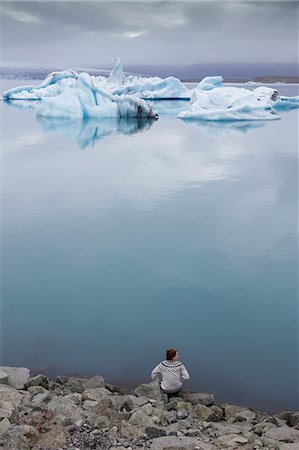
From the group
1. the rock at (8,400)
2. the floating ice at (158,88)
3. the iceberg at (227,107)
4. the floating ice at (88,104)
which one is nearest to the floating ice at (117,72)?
the floating ice at (158,88)

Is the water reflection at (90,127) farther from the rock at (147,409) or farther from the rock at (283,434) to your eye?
the rock at (283,434)

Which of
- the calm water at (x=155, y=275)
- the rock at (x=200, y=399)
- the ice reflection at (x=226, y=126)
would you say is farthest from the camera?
the ice reflection at (x=226, y=126)

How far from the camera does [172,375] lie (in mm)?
3732

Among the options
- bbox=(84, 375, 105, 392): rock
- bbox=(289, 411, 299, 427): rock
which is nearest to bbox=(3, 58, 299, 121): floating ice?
bbox=(84, 375, 105, 392): rock

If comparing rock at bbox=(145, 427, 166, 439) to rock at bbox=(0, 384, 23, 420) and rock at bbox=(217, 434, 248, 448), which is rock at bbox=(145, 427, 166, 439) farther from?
rock at bbox=(0, 384, 23, 420)

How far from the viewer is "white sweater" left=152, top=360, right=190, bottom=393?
3734 millimetres

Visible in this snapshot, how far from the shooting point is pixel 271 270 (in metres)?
5.97

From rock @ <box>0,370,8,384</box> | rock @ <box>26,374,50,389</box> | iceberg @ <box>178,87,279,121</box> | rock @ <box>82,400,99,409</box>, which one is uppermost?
iceberg @ <box>178,87,279,121</box>

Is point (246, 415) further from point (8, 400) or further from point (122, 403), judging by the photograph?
point (8, 400)

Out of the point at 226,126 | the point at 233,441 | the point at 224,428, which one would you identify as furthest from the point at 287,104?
the point at 233,441

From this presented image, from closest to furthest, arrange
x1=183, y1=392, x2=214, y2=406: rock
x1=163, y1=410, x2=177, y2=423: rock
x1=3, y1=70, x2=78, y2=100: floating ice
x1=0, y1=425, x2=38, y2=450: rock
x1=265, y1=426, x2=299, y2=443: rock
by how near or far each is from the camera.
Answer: x1=0, y1=425, x2=38, y2=450: rock
x1=265, y1=426, x2=299, y2=443: rock
x1=163, y1=410, x2=177, y2=423: rock
x1=183, y1=392, x2=214, y2=406: rock
x1=3, y1=70, x2=78, y2=100: floating ice

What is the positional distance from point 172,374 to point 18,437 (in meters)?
1.33

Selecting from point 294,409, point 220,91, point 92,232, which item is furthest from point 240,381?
point 220,91

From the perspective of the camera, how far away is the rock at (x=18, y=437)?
2.65 meters
